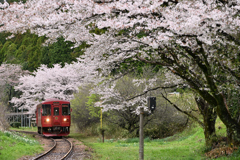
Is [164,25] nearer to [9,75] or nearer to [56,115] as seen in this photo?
[56,115]

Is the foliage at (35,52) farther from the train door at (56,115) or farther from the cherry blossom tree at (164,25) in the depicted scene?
the cherry blossom tree at (164,25)

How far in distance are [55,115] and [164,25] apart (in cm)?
1539

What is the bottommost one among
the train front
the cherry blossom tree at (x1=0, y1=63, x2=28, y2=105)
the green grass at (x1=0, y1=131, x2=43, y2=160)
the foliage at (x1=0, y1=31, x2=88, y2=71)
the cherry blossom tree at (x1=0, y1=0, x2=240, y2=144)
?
the green grass at (x1=0, y1=131, x2=43, y2=160)

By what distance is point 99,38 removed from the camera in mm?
7996

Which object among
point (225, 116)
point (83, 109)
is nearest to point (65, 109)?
point (83, 109)

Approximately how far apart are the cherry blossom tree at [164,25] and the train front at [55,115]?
12015 mm

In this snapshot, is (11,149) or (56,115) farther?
(56,115)

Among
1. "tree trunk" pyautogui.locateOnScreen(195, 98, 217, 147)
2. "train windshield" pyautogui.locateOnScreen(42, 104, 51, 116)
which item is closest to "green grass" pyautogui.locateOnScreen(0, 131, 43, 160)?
"train windshield" pyautogui.locateOnScreen(42, 104, 51, 116)

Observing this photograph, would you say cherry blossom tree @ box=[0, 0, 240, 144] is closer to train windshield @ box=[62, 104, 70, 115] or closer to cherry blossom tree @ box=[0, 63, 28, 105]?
train windshield @ box=[62, 104, 70, 115]

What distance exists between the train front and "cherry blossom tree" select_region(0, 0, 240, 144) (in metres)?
12.0

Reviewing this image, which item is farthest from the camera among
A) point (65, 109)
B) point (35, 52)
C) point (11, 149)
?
point (35, 52)

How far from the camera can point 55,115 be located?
19719mm

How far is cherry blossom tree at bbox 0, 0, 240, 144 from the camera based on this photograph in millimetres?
5541

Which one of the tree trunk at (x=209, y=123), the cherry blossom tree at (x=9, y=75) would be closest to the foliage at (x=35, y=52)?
the cherry blossom tree at (x=9, y=75)
